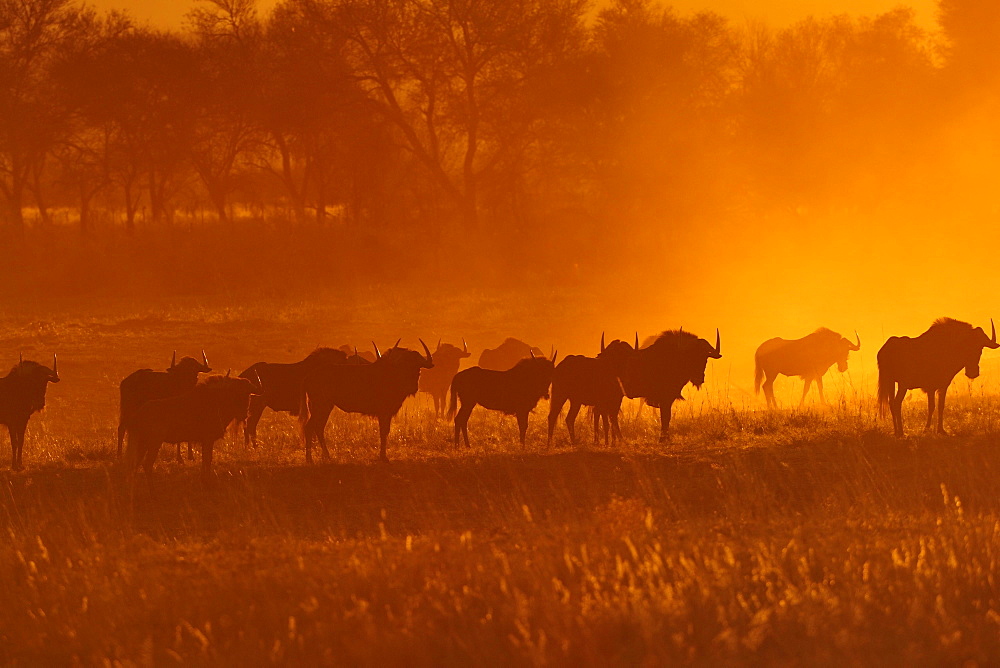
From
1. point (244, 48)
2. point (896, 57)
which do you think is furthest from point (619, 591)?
point (896, 57)

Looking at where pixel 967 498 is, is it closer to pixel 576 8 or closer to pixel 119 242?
pixel 119 242

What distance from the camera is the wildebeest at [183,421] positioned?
13102mm

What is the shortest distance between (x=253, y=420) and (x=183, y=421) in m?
3.26

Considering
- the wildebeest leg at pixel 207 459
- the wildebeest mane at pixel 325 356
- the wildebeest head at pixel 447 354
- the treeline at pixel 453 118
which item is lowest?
the wildebeest leg at pixel 207 459

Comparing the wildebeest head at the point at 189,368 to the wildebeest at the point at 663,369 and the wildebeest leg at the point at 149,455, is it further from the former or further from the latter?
the wildebeest at the point at 663,369

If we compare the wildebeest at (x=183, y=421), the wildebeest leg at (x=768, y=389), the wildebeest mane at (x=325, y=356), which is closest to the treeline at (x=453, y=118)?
the wildebeest leg at (x=768, y=389)

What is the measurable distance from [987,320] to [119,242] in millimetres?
23559

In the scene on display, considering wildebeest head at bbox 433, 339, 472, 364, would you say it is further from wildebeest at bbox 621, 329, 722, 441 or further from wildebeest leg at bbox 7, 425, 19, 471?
wildebeest leg at bbox 7, 425, 19, 471

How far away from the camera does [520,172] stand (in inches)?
1879

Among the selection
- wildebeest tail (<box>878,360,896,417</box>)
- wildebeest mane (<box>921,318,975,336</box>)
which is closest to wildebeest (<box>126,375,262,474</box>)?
wildebeest tail (<box>878,360,896,417</box>)

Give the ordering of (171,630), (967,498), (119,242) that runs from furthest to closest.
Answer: (119,242) → (967,498) → (171,630)

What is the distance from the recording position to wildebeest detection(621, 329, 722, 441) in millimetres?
16031

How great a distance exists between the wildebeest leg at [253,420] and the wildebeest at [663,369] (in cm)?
401

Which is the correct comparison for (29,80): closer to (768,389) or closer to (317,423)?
(768,389)
